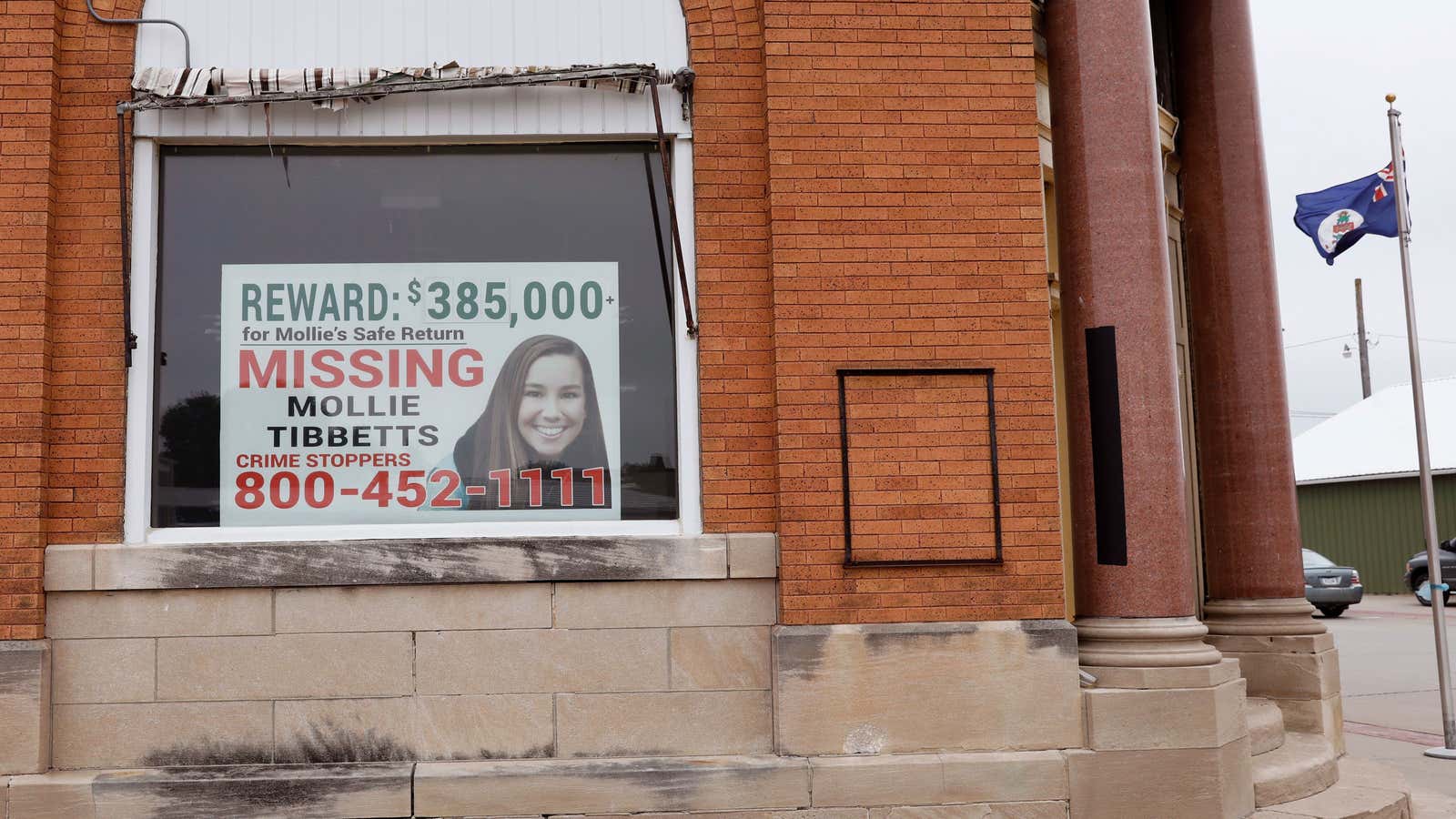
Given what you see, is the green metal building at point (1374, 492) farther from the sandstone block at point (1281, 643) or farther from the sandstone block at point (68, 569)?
the sandstone block at point (68, 569)

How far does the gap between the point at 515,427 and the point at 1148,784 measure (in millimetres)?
3672

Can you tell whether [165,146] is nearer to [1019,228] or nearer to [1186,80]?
[1019,228]

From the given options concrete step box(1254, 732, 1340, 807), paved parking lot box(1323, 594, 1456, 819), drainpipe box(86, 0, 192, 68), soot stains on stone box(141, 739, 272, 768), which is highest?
drainpipe box(86, 0, 192, 68)

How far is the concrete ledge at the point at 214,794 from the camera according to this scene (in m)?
5.71

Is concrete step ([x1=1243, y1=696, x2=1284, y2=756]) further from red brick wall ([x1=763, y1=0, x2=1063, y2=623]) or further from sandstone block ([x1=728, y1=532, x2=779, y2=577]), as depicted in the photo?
sandstone block ([x1=728, y1=532, x2=779, y2=577])

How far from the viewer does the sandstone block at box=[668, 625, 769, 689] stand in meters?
6.16

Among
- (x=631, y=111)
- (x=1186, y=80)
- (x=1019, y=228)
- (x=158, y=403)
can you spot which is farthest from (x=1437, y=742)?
(x=158, y=403)

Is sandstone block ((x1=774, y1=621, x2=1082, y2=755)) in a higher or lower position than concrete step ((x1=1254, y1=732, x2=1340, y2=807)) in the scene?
higher

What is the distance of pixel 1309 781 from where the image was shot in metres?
6.88

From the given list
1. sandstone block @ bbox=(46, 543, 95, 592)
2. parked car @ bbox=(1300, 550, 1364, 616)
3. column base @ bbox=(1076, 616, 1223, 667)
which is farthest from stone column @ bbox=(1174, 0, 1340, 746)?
parked car @ bbox=(1300, 550, 1364, 616)

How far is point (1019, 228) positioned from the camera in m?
6.39

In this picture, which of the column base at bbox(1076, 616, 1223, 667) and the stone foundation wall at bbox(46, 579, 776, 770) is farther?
the column base at bbox(1076, 616, 1223, 667)

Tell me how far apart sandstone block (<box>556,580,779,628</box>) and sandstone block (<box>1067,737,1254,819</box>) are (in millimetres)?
1728

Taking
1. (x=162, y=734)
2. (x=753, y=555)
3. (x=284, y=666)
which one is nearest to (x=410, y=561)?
(x=284, y=666)
